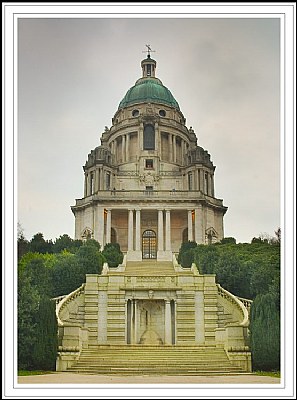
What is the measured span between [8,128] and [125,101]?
5330 centimetres

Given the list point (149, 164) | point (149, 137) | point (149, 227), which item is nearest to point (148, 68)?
point (149, 137)

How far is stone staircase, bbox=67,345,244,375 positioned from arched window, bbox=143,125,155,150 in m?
39.6

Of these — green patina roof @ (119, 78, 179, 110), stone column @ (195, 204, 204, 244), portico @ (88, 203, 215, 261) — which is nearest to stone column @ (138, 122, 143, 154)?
green patina roof @ (119, 78, 179, 110)

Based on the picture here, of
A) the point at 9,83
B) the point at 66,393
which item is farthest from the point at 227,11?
the point at 66,393

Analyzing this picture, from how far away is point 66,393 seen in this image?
1548 cm

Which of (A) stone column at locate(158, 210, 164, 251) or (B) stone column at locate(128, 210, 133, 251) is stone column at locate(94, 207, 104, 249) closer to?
(B) stone column at locate(128, 210, 133, 251)

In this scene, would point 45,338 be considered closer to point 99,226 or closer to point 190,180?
point 99,226

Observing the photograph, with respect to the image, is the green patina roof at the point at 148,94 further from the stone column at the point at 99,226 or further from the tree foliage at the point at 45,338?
the tree foliage at the point at 45,338

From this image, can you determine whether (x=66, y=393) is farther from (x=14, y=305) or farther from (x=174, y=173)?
(x=174, y=173)

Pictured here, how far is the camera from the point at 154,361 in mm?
22906

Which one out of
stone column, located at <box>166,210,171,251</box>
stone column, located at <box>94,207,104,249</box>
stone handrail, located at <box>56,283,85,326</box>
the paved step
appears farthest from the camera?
stone column, located at <box>166,210,171,251</box>

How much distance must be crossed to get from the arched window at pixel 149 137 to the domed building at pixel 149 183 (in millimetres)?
111

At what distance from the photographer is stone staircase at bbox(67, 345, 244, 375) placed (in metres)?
21.9

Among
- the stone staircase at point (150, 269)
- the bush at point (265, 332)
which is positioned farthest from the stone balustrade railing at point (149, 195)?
the bush at point (265, 332)
